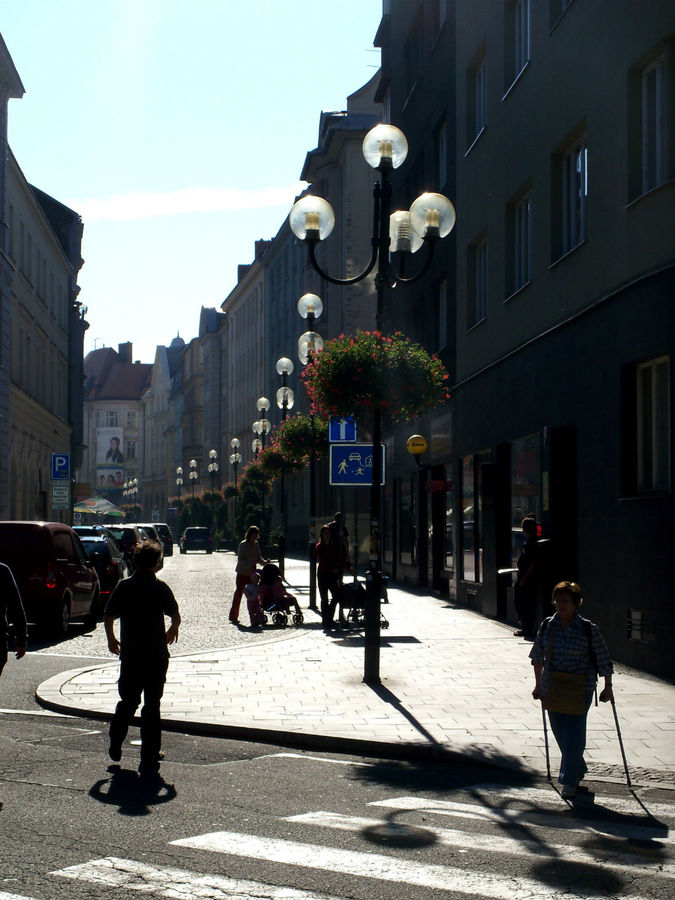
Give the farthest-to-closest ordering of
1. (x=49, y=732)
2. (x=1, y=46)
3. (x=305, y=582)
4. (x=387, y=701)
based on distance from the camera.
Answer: (x=1, y=46), (x=305, y=582), (x=387, y=701), (x=49, y=732)

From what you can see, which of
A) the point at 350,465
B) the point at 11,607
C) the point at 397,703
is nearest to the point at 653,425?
the point at 397,703

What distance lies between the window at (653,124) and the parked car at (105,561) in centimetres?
1497

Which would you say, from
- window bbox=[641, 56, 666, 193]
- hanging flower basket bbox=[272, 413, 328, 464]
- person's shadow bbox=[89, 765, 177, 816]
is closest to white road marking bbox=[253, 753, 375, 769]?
person's shadow bbox=[89, 765, 177, 816]

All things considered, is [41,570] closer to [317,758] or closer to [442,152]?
[317,758]

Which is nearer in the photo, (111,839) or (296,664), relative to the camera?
(111,839)

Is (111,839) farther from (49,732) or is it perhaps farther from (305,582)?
(305,582)

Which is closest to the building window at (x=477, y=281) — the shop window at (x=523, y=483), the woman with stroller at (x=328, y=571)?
the shop window at (x=523, y=483)

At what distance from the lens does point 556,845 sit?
6.34m

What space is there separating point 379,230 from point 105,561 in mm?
14387

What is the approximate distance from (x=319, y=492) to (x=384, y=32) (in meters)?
26.1

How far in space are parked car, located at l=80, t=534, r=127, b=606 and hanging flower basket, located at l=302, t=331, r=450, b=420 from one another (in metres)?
10.8

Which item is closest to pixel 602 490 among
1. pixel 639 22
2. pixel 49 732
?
pixel 639 22

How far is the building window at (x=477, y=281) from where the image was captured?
2348 cm

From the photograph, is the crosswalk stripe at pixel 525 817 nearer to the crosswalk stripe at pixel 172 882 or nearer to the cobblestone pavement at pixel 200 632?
the crosswalk stripe at pixel 172 882
